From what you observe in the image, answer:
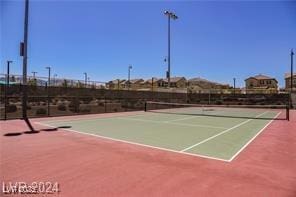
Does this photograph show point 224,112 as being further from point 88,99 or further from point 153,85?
point 153,85

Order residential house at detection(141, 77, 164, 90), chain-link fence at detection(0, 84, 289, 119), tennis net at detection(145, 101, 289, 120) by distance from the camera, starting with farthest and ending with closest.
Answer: residential house at detection(141, 77, 164, 90) < tennis net at detection(145, 101, 289, 120) < chain-link fence at detection(0, 84, 289, 119)

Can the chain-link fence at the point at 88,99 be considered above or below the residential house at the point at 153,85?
below

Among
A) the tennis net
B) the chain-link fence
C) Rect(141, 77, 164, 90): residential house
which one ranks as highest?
Rect(141, 77, 164, 90): residential house

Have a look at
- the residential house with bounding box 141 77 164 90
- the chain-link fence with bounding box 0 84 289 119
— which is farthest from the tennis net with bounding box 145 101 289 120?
the residential house with bounding box 141 77 164 90

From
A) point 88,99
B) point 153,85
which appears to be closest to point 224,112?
point 88,99

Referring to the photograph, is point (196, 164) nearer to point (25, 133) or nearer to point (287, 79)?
point (25, 133)

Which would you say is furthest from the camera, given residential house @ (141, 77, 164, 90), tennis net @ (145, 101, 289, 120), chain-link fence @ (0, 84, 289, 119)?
residential house @ (141, 77, 164, 90)

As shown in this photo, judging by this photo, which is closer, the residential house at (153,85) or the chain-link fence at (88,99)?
the chain-link fence at (88,99)

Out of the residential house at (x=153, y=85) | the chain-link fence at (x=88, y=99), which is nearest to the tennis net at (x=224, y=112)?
the chain-link fence at (x=88, y=99)

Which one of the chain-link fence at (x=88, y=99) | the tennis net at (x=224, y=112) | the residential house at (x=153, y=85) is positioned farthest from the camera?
the residential house at (x=153, y=85)

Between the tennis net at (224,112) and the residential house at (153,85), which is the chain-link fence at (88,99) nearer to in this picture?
the tennis net at (224,112)

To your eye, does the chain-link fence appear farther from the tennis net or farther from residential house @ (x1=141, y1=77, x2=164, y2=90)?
residential house @ (x1=141, y1=77, x2=164, y2=90)

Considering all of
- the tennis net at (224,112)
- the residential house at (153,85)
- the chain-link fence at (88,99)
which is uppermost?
the residential house at (153,85)

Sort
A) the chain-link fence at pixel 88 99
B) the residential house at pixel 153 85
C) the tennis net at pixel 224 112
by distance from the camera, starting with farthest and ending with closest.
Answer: the residential house at pixel 153 85
the tennis net at pixel 224 112
the chain-link fence at pixel 88 99
